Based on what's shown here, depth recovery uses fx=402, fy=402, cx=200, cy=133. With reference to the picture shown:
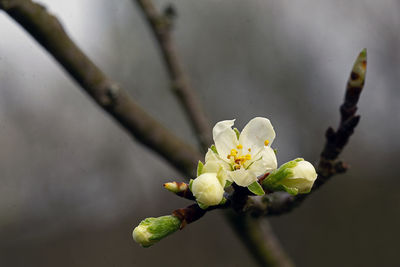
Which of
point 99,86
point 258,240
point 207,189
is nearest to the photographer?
point 207,189

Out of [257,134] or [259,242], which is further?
[259,242]

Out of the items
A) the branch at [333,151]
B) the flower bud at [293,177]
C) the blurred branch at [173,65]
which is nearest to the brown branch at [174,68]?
the blurred branch at [173,65]

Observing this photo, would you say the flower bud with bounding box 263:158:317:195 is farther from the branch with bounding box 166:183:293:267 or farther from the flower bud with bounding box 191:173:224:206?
the branch with bounding box 166:183:293:267

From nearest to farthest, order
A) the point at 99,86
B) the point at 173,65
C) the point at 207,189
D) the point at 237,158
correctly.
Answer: the point at 207,189, the point at 237,158, the point at 99,86, the point at 173,65

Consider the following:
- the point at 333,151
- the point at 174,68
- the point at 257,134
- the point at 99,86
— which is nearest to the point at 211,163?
the point at 257,134

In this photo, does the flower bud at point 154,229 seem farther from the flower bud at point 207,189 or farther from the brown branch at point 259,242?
the brown branch at point 259,242

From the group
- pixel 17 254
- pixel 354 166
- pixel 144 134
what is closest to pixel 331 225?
pixel 354 166

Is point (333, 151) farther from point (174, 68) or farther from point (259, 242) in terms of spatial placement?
point (174, 68)
